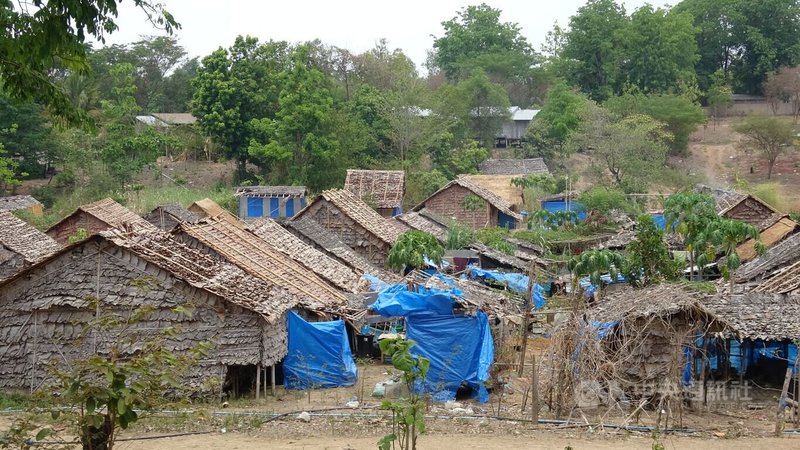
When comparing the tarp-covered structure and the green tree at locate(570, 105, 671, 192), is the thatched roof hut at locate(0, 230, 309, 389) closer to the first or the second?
the tarp-covered structure

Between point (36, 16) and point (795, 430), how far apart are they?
12411 mm

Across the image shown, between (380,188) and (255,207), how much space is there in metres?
5.48

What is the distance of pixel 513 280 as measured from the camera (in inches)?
1098

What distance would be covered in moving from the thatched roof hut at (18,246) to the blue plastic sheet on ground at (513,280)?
1167 centimetres

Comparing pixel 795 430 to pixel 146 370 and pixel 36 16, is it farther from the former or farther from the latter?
pixel 36 16

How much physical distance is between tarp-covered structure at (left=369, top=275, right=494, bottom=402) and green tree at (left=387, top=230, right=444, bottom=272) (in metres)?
6.04

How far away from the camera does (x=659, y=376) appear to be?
55.1 ft

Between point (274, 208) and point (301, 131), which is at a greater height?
point (301, 131)

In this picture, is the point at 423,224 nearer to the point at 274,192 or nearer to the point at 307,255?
the point at 274,192

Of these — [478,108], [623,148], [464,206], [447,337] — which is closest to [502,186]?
[464,206]

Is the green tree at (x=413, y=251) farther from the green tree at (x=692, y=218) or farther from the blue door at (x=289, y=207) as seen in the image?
the blue door at (x=289, y=207)

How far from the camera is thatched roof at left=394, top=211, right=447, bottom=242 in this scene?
35.1 meters

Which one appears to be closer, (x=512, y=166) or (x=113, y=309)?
(x=113, y=309)

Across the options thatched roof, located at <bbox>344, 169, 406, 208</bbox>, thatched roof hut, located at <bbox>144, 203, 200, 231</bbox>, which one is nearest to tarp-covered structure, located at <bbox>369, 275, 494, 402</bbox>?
thatched roof hut, located at <bbox>144, 203, 200, 231</bbox>
